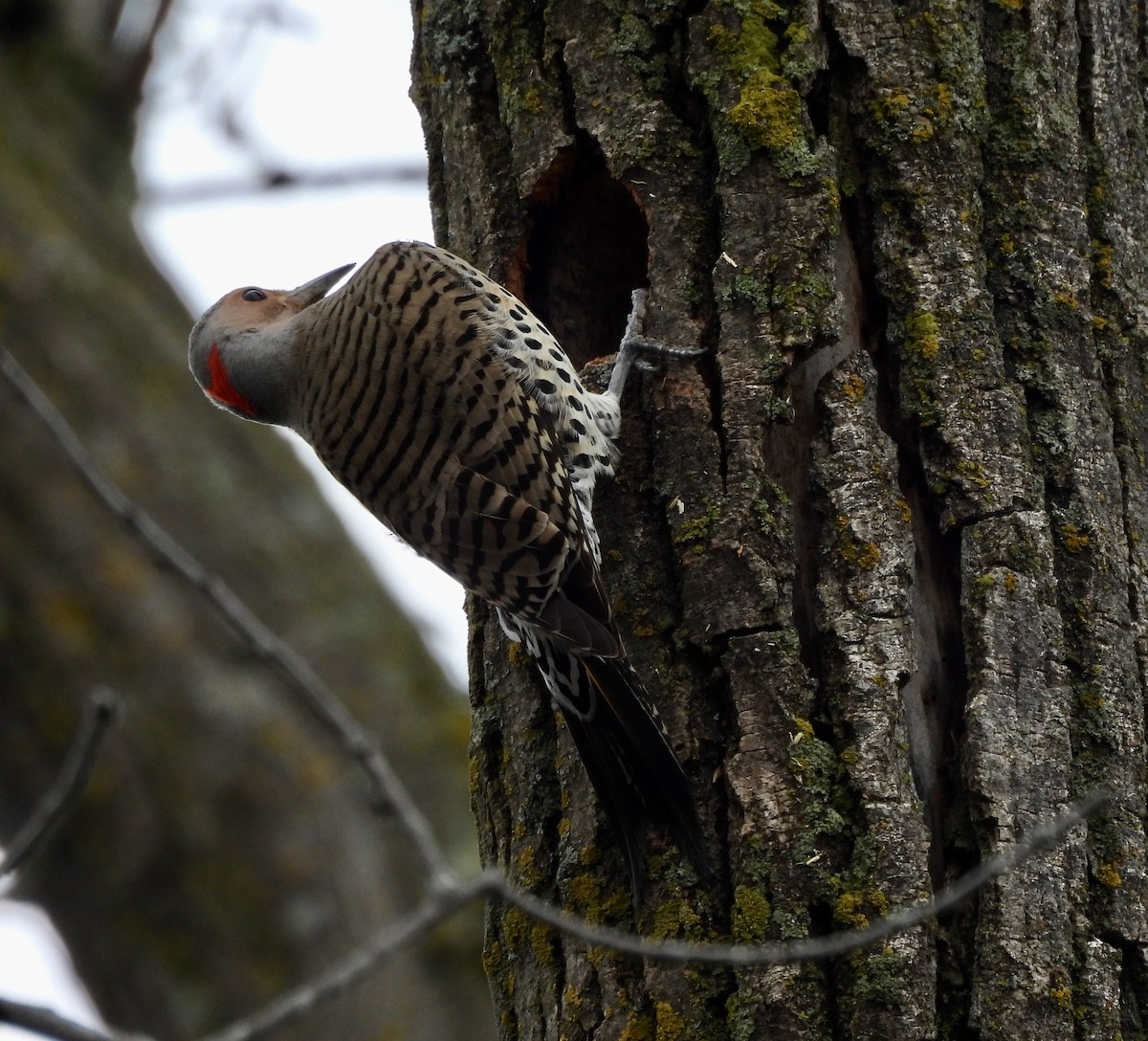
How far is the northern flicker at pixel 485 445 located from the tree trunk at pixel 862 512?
8cm

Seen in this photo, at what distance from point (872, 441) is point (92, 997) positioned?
3.28m

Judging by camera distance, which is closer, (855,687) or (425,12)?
(855,687)

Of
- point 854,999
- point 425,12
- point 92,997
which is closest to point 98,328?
point 92,997

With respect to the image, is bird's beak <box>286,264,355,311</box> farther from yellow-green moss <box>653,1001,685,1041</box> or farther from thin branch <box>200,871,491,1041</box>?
thin branch <box>200,871,491,1041</box>

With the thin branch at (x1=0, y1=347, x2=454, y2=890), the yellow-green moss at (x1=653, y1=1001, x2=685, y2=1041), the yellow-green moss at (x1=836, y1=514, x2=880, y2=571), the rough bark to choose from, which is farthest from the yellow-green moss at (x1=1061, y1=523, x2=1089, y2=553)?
the rough bark

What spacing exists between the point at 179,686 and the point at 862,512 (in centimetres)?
311

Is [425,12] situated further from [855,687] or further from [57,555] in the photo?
[57,555]

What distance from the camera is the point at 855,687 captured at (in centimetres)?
242

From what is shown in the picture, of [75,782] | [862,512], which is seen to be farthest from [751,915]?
[75,782]

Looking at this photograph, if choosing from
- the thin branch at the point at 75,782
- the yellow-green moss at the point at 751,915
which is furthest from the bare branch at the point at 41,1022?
the yellow-green moss at the point at 751,915

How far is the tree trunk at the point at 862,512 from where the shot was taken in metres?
2.34

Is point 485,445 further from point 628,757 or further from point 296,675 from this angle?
point 296,675

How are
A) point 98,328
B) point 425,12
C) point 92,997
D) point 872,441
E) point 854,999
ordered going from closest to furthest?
point 854,999
point 872,441
point 425,12
point 92,997
point 98,328

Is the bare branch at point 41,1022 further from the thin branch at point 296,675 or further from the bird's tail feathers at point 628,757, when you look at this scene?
the bird's tail feathers at point 628,757
